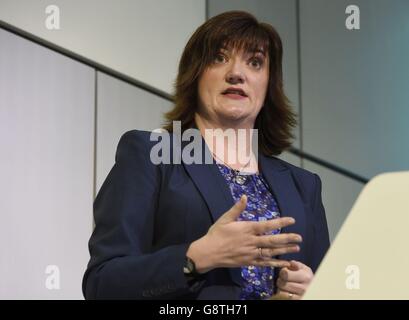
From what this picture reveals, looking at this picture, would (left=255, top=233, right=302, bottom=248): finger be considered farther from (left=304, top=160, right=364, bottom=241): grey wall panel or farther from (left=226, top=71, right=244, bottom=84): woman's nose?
(left=304, top=160, right=364, bottom=241): grey wall panel

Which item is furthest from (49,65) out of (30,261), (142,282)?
(142,282)

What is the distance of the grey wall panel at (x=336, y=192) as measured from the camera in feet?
8.60

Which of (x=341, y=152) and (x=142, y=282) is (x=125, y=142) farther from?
(x=341, y=152)

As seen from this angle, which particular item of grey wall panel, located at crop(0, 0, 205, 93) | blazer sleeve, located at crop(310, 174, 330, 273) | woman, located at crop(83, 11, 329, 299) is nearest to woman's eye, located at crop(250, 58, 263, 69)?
woman, located at crop(83, 11, 329, 299)

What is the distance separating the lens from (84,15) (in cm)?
301

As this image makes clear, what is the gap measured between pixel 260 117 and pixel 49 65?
987 millimetres

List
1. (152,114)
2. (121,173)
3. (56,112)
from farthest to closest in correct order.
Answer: (152,114), (56,112), (121,173)

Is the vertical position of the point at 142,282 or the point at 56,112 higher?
the point at 56,112

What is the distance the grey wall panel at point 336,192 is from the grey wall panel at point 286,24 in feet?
0.42

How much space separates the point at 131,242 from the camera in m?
1.16

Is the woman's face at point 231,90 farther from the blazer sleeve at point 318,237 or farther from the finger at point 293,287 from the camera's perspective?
the finger at point 293,287

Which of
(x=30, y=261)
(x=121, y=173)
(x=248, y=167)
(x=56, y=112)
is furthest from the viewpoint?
(x=56, y=112)

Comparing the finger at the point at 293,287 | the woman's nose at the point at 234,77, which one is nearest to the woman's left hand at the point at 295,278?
the finger at the point at 293,287

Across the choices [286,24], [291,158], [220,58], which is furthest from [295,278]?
[286,24]
